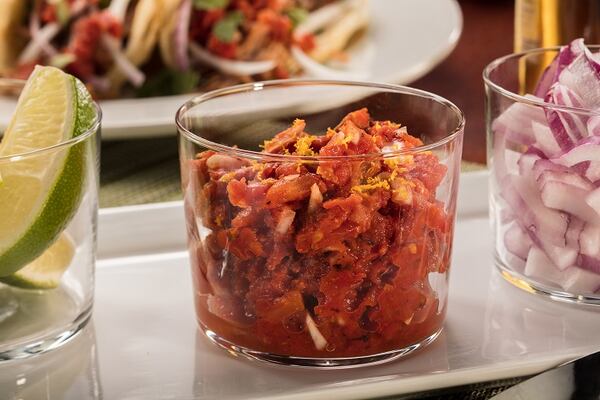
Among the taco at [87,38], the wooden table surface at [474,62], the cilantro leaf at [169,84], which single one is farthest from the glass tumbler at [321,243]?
the taco at [87,38]

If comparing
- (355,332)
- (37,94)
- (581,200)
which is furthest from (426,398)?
(37,94)

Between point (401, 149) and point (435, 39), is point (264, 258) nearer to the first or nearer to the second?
point (401, 149)

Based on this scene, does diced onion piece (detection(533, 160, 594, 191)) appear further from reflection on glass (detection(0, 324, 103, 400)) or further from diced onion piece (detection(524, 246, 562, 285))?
reflection on glass (detection(0, 324, 103, 400))

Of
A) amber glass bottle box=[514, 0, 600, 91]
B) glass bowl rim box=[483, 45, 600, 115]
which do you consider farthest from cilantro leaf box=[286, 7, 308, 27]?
glass bowl rim box=[483, 45, 600, 115]

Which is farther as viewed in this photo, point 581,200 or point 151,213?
point 151,213

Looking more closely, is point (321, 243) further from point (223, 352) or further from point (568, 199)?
point (568, 199)
